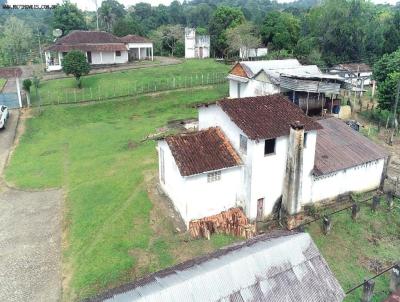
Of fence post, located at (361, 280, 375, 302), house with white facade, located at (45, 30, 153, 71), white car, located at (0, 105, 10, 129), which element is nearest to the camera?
fence post, located at (361, 280, 375, 302)

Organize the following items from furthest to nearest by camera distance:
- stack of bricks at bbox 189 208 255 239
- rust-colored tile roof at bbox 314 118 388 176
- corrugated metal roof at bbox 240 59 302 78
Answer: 1. corrugated metal roof at bbox 240 59 302 78
2. rust-colored tile roof at bbox 314 118 388 176
3. stack of bricks at bbox 189 208 255 239

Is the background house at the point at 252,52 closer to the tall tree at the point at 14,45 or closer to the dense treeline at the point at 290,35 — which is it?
the dense treeline at the point at 290,35

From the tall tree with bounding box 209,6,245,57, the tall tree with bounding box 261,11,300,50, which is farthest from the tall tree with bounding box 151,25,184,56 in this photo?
the tall tree with bounding box 261,11,300,50

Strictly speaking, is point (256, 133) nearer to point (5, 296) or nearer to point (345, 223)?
point (345, 223)

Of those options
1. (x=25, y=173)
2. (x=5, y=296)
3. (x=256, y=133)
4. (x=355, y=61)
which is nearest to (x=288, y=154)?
(x=256, y=133)

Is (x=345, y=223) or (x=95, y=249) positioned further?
(x=345, y=223)

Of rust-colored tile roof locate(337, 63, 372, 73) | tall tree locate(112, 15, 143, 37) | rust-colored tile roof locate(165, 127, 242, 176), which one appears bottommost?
rust-colored tile roof locate(165, 127, 242, 176)

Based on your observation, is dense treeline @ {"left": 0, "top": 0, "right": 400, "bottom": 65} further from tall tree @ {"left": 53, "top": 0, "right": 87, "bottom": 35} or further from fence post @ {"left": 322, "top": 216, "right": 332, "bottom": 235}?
fence post @ {"left": 322, "top": 216, "right": 332, "bottom": 235}
